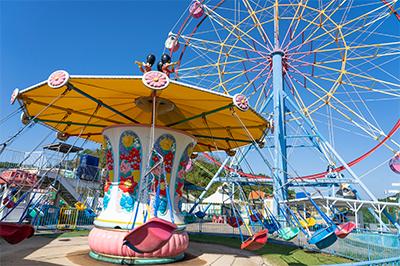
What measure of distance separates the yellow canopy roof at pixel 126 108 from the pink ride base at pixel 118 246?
3.02 m

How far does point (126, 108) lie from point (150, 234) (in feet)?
16.4

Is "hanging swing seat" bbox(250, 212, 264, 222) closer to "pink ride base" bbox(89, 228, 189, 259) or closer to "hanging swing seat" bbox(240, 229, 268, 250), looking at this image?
"hanging swing seat" bbox(240, 229, 268, 250)

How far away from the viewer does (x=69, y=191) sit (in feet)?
56.5

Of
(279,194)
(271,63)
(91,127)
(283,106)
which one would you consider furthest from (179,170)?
(271,63)

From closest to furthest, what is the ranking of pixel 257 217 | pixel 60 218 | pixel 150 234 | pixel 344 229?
pixel 150 234 < pixel 344 229 < pixel 257 217 < pixel 60 218

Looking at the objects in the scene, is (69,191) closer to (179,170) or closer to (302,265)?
(179,170)

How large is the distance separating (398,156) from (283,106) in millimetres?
5520

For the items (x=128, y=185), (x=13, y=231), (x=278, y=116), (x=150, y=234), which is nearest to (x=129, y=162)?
(x=128, y=185)

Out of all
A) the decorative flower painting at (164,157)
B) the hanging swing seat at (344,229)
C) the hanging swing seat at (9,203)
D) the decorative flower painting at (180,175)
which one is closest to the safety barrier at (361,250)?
the hanging swing seat at (344,229)

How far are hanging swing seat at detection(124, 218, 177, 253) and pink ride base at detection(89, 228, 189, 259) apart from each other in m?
2.20

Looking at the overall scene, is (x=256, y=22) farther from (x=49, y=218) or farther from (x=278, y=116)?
(x=49, y=218)

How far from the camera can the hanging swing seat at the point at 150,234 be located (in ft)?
14.0

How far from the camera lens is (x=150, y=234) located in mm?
4320

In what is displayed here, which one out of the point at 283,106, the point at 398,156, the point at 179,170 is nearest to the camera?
the point at 179,170
